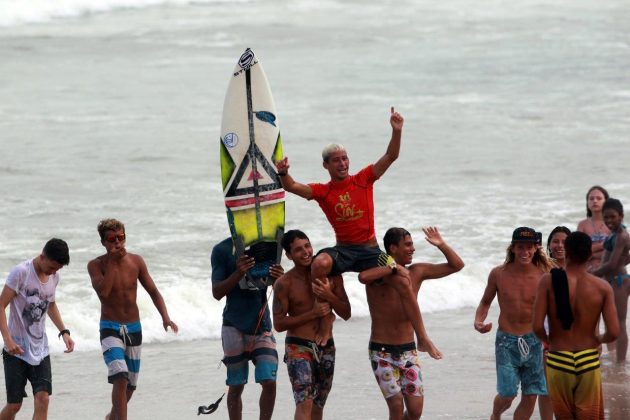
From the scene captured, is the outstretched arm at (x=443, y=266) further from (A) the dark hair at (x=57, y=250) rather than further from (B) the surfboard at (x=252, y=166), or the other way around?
(A) the dark hair at (x=57, y=250)

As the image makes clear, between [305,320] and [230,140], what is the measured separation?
2071 mm

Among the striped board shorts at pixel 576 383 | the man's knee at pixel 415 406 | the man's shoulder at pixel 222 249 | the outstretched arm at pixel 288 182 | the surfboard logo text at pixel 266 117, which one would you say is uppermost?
the surfboard logo text at pixel 266 117

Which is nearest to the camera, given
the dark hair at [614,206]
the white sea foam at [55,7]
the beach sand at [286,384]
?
the beach sand at [286,384]

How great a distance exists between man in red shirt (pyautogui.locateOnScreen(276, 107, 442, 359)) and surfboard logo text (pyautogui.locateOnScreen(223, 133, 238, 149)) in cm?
150

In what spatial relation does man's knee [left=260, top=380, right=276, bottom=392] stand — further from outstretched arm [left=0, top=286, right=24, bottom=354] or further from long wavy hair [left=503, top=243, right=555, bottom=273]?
long wavy hair [left=503, top=243, right=555, bottom=273]

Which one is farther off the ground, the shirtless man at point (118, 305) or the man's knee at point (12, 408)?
the shirtless man at point (118, 305)

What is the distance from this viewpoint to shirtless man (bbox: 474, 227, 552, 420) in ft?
26.7

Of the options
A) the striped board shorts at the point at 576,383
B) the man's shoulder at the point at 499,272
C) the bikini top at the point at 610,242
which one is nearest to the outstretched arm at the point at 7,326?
the man's shoulder at the point at 499,272

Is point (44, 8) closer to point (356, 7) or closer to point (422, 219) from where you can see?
point (356, 7)

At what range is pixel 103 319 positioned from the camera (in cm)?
858

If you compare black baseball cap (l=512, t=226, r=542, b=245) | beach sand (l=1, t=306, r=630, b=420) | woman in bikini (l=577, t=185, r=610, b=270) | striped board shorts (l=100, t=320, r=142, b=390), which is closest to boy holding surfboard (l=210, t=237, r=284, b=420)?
striped board shorts (l=100, t=320, r=142, b=390)

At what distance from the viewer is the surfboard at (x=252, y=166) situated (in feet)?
29.9

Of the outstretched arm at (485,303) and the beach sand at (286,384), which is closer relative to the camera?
the outstretched arm at (485,303)

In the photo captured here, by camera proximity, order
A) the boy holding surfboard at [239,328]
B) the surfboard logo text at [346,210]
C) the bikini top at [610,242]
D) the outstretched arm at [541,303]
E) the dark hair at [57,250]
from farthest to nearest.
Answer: the bikini top at [610,242] < the boy holding surfboard at [239,328] < the surfboard logo text at [346,210] < the dark hair at [57,250] < the outstretched arm at [541,303]
